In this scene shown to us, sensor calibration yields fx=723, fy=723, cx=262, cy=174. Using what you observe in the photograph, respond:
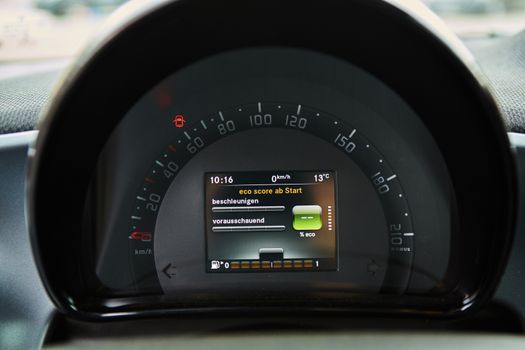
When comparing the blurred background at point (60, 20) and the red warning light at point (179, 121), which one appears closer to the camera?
the red warning light at point (179, 121)

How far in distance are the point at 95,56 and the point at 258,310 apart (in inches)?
22.6

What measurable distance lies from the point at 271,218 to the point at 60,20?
34.4 inches

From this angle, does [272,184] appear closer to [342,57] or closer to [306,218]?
[306,218]

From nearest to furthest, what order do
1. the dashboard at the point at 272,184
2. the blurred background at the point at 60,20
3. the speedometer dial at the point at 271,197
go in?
the dashboard at the point at 272,184
the speedometer dial at the point at 271,197
the blurred background at the point at 60,20

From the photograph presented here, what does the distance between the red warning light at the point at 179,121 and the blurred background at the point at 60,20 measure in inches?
20.1

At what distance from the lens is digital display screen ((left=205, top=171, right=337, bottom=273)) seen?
58.9 inches

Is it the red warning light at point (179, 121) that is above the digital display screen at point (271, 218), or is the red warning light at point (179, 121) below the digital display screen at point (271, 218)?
above

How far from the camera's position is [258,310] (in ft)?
4.64

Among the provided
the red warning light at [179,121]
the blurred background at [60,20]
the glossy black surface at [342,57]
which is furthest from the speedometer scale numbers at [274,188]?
the blurred background at [60,20]

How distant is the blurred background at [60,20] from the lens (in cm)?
190

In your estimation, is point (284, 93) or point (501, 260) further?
point (284, 93)

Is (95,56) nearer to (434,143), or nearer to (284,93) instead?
(284,93)

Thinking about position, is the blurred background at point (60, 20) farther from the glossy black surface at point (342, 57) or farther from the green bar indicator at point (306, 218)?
the green bar indicator at point (306, 218)

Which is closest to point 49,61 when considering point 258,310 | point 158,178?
point 158,178
